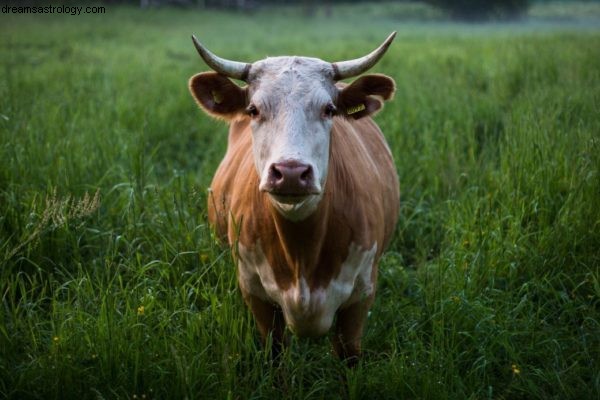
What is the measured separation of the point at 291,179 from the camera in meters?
2.46

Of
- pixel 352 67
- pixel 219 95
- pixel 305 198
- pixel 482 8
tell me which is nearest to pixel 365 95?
pixel 352 67

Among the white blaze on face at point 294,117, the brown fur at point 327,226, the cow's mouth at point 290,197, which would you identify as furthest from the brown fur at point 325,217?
the cow's mouth at point 290,197

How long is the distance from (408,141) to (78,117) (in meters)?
3.11

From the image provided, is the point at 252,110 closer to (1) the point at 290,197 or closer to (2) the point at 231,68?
(2) the point at 231,68

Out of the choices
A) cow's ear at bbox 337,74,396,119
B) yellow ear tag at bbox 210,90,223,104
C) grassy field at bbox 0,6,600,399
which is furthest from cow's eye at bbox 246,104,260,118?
grassy field at bbox 0,6,600,399

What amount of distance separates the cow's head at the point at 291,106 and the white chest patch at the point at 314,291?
0.34 m

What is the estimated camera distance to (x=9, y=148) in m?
4.64

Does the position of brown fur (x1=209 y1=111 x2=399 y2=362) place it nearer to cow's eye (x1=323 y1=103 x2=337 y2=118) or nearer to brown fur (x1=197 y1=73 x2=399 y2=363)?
brown fur (x1=197 y1=73 x2=399 y2=363)

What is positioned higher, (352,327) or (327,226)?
(327,226)

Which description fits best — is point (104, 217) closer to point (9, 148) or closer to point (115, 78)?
point (9, 148)

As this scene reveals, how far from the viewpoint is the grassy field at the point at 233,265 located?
9.62 ft

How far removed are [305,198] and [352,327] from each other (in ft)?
3.03

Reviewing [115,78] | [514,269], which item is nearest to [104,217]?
[514,269]

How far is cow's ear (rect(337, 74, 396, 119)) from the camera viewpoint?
10.4 feet
